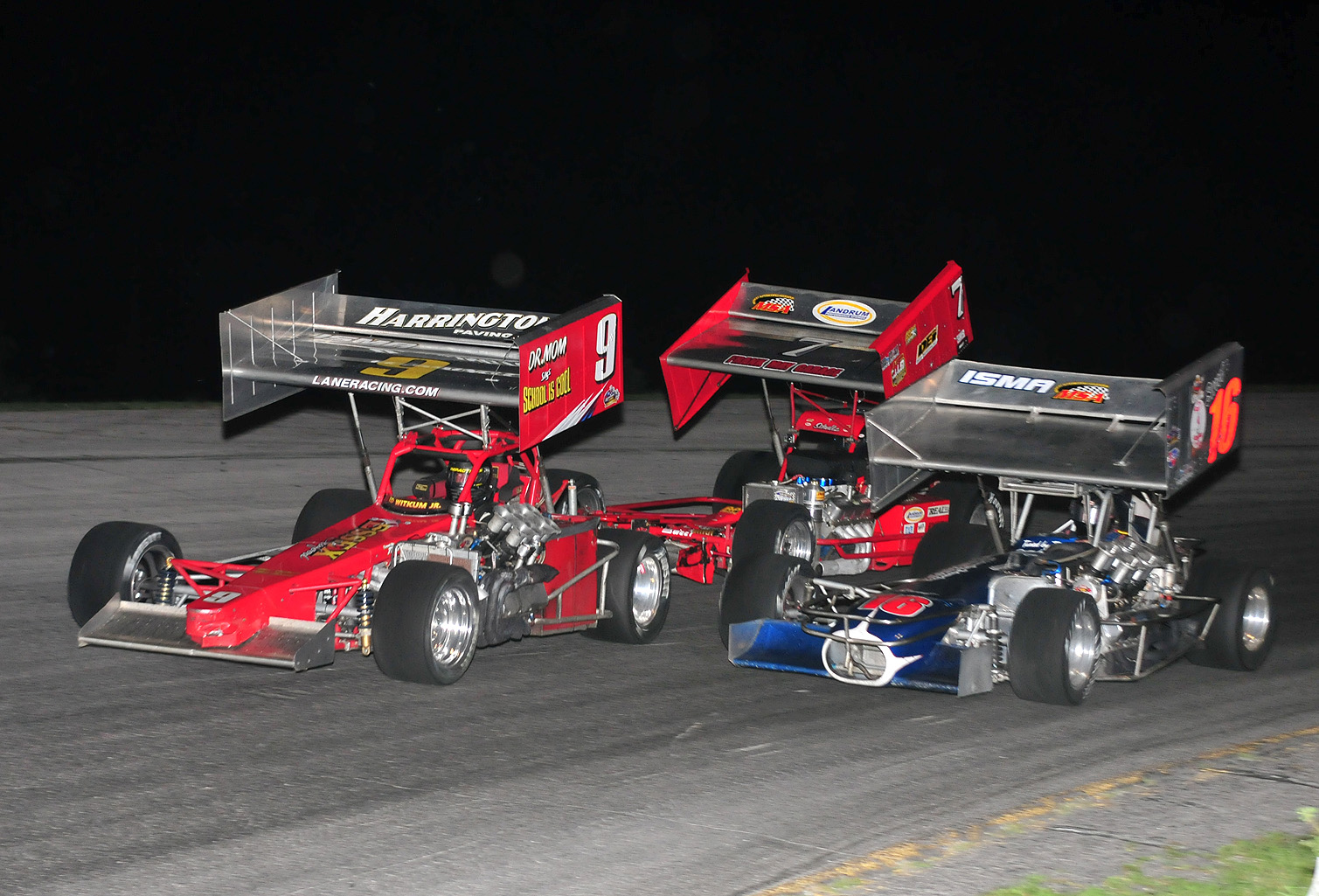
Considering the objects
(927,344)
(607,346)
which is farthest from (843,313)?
(607,346)

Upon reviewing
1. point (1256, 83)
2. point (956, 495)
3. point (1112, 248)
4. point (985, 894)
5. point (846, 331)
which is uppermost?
point (1256, 83)

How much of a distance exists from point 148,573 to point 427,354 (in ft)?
7.17

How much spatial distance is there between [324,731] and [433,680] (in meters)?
0.84

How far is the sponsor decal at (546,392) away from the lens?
8297 millimetres

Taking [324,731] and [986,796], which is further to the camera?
[324,731]

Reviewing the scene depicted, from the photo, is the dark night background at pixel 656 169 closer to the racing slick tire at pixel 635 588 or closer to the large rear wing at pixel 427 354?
the large rear wing at pixel 427 354

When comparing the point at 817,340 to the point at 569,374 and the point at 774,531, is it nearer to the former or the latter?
the point at 774,531

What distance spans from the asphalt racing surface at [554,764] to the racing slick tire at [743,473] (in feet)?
7.71

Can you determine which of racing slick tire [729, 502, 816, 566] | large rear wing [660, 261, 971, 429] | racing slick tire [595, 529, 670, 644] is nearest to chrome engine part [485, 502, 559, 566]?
racing slick tire [595, 529, 670, 644]

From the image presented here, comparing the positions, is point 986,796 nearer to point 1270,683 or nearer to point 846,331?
point 1270,683

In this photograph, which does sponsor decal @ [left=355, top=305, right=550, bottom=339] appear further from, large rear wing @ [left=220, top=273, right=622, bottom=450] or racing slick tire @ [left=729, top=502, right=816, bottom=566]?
racing slick tire @ [left=729, top=502, right=816, bottom=566]

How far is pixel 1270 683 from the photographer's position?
8.95 metres

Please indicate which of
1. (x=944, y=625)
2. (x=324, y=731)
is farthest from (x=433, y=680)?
(x=944, y=625)

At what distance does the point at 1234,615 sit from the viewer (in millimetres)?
9031
